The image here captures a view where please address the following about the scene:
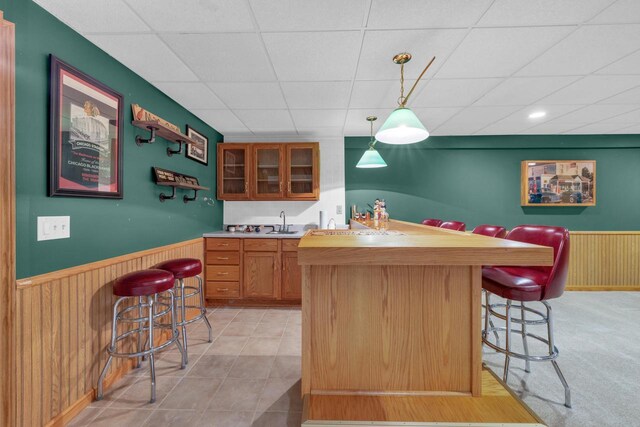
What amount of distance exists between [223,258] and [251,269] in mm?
410

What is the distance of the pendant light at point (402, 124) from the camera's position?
1949mm

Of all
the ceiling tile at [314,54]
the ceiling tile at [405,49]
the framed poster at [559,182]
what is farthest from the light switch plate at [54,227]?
the framed poster at [559,182]

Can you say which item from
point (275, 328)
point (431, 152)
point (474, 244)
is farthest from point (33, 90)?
point (431, 152)

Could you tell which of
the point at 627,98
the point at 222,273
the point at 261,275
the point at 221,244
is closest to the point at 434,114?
the point at 627,98

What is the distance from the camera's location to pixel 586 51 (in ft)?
6.72

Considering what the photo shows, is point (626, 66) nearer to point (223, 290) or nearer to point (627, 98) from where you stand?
point (627, 98)

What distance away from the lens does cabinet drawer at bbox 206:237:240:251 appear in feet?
11.9

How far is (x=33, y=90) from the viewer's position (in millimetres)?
1521

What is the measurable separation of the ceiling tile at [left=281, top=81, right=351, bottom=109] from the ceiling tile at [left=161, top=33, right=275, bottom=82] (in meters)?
0.29

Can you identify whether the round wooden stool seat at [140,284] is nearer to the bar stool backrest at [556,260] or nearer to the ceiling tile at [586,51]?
the bar stool backrest at [556,260]

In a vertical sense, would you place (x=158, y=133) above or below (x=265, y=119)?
below

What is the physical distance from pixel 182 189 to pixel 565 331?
4479 millimetres

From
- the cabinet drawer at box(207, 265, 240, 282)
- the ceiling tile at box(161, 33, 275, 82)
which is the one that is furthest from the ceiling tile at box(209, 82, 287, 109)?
the cabinet drawer at box(207, 265, 240, 282)

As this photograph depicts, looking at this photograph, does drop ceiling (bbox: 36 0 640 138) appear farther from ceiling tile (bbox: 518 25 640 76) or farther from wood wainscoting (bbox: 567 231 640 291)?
wood wainscoting (bbox: 567 231 640 291)
